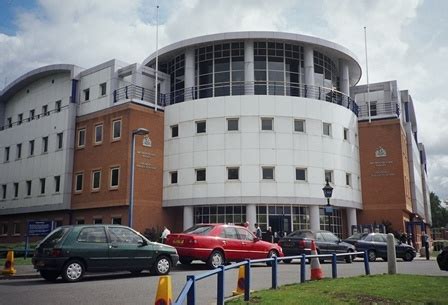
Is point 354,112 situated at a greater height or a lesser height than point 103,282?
greater

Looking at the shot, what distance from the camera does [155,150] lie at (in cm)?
3534

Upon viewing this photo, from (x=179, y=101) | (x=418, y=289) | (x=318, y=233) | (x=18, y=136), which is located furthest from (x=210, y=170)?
(x=418, y=289)

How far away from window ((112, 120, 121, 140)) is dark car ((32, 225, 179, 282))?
20084 mm

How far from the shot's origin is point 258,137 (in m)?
33.9

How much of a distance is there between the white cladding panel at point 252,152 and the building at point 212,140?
73 mm

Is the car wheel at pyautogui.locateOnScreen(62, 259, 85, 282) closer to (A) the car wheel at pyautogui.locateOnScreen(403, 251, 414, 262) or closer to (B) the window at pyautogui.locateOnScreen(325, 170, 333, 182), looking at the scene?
(A) the car wheel at pyautogui.locateOnScreen(403, 251, 414, 262)

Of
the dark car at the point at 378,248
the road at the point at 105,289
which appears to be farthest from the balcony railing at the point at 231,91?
the road at the point at 105,289

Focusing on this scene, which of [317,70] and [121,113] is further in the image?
[317,70]

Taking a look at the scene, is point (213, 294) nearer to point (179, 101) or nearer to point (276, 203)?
point (276, 203)

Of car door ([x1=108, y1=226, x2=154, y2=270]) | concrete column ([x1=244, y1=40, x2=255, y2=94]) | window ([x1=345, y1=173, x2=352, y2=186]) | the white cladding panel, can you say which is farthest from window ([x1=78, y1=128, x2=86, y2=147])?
car door ([x1=108, y1=226, x2=154, y2=270])

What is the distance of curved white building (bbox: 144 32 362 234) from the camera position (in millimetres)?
33625

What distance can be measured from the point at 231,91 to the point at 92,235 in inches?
903

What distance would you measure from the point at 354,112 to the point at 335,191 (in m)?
8.42

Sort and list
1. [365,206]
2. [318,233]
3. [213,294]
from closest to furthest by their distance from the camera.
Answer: [213,294]
[318,233]
[365,206]
